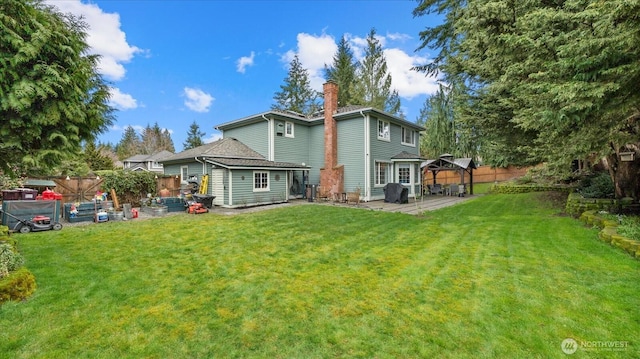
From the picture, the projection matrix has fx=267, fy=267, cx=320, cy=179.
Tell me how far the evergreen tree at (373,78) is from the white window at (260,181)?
802 inches

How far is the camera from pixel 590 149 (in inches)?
251

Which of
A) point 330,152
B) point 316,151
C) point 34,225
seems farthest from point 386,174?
point 34,225

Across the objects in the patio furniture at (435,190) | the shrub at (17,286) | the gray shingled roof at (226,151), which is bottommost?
the shrub at (17,286)

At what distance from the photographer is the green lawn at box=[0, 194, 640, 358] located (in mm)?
2779

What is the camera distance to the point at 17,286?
3.55 m

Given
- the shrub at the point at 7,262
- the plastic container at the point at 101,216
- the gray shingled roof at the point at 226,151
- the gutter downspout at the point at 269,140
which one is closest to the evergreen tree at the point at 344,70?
the gutter downspout at the point at 269,140

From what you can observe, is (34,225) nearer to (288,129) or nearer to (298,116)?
(288,129)

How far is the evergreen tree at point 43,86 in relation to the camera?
349 centimetres

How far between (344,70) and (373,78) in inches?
171

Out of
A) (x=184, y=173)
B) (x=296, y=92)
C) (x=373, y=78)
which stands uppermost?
(x=296, y=92)

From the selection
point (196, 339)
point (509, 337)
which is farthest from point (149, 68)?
point (509, 337)

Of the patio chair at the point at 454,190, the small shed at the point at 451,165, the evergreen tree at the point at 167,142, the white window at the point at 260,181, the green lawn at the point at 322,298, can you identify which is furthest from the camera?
the evergreen tree at the point at 167,142

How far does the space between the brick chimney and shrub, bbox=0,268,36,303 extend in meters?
13.5

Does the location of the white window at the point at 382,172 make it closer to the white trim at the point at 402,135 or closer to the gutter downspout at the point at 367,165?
the gutter downspout at the point at 367,165
